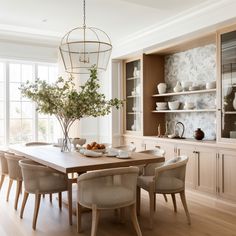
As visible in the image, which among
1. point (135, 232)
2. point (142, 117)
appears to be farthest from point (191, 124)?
point (135, 232)

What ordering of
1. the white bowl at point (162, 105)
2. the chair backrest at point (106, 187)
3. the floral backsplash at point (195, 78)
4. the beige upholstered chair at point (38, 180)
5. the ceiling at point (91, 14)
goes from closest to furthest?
1. the chair backrest at point (106, 187)
2. the beige upholstered chair at point (38, 180)
3. the ceiling at point (91, 14)
4. the floral backsplash at point (195, 78)
5. the white bowl at point (162, 105)

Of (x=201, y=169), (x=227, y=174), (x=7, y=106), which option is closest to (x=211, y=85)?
(x=201, y=169)

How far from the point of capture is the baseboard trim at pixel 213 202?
3969 millimetres

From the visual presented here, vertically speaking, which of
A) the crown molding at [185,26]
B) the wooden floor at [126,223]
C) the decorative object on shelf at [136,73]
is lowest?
the wooden floor at [126,223]

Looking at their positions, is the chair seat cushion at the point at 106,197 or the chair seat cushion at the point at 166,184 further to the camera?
the chair seat cushion at the point at 166,184

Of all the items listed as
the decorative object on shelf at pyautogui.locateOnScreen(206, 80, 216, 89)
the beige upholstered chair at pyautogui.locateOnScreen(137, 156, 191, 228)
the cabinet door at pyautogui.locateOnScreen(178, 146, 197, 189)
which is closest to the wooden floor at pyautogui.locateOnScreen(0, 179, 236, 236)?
the beige upholstered chair at pyautogui.locateOnScreen(137, 156, 191, 228)

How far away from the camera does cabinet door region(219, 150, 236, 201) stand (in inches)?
156

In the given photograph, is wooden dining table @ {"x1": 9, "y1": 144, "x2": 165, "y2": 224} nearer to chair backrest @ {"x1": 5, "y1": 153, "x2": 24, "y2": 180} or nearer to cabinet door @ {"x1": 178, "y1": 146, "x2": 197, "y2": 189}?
chair backrest @ {"x1": 5, "y1": 153, "x2": 24, "y2": 180}

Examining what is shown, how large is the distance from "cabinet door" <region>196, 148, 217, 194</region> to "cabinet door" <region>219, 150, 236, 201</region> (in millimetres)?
129

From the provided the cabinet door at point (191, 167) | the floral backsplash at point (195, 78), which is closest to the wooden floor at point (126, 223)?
the cabinet door at point (191, 167)

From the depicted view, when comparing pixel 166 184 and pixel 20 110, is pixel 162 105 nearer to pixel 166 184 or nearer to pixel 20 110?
pixel 166 184

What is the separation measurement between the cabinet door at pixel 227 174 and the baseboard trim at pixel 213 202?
0.09 meters

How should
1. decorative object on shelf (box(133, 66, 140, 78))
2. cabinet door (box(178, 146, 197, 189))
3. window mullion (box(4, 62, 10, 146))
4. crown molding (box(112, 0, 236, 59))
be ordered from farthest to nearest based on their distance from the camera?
window mullion (box(4, 62, 10, 146)) → decorative object on shelf (box(133, 66, 140, 78)) → cabinet door (box(178, 146, 197, 189)) → crown molding (box(112, 0, 236, 59))

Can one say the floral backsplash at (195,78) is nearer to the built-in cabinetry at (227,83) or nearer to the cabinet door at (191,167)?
the cabinet door at (191,167)
